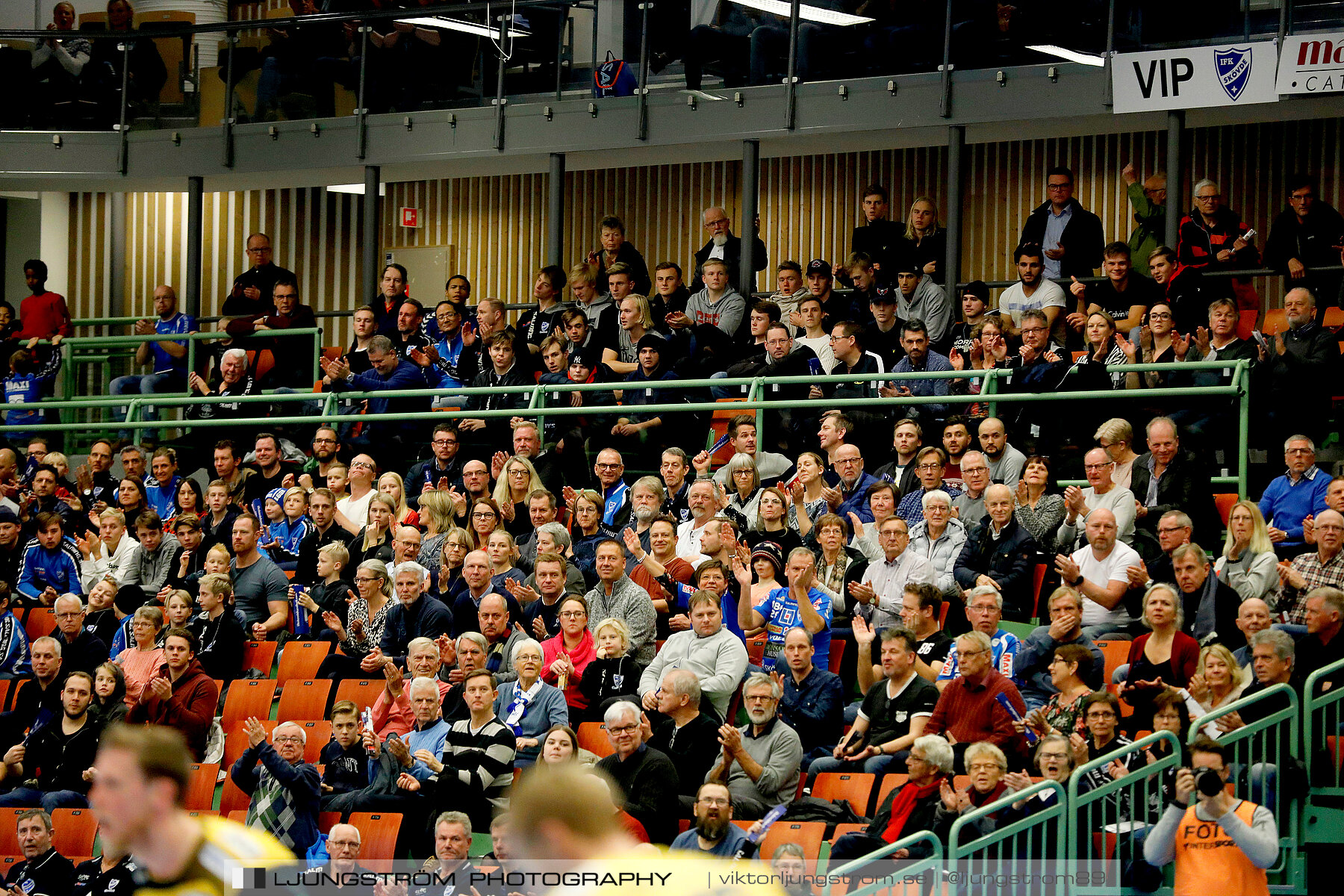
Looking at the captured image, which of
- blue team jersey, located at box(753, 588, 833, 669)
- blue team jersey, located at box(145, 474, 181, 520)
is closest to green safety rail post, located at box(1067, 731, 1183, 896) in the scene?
blue team jersey, located at box(753, 588, 833, 669)

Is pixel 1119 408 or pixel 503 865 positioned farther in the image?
pixel 1119 408

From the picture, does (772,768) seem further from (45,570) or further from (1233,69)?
(1233,69)

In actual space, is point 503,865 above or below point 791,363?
below

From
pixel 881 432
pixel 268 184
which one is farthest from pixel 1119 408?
pixel 268 184

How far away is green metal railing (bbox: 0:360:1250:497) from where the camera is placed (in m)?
9.47

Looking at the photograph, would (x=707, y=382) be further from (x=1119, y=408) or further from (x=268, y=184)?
(x=268, y=184)

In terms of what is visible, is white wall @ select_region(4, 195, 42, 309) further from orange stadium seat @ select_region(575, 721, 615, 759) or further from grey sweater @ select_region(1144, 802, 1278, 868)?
grey sweater @ select_region(1144, 802, 1278, 868)

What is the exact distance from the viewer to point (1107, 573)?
879cm

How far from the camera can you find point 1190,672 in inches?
310

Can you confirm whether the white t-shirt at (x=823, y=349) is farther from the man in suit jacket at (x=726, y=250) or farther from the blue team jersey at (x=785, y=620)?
the blue team jersey at (x=785, y=620)

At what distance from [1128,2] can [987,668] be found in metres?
6.05

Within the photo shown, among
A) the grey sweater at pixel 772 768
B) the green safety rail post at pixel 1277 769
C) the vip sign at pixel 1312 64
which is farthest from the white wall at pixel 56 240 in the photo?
the green safety rail post at pixel 1277 769

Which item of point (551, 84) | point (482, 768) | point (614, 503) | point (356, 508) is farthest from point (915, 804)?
point (551, 84)

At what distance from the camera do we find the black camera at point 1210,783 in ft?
22.2
